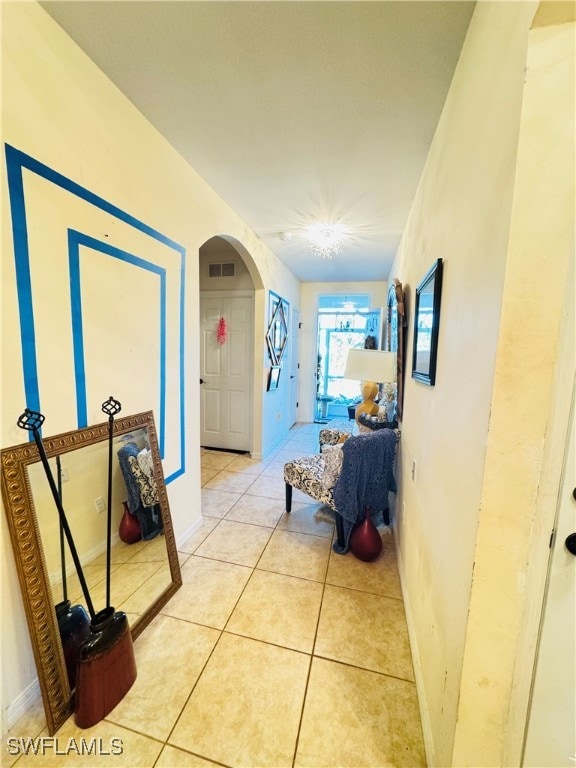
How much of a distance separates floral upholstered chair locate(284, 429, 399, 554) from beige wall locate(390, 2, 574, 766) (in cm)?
81

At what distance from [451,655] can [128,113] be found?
2631mm

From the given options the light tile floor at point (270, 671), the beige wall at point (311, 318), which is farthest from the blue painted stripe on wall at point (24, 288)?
the beige wall at point (311, 318)

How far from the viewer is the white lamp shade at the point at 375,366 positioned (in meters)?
2.45

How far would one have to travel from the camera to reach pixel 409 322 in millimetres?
2129

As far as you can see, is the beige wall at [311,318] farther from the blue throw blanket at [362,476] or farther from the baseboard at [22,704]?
the baseboard at [22,704]

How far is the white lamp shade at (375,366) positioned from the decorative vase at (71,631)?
2193 millimetres

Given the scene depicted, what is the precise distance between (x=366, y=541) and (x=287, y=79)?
258 centimetres

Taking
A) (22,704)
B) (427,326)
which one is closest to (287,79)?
(427,326)

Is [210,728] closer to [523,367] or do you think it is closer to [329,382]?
[523,367]

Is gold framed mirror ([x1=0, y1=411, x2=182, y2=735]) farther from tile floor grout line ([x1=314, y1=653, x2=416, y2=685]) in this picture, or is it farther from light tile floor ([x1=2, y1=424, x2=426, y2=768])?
tile floor grout line ([x1=314, y1=653, x2=416, y2=685])

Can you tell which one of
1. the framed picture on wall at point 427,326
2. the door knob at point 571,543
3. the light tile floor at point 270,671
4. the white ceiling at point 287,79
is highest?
the white ceiling at point 287,79

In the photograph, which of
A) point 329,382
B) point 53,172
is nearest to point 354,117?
point 53,172

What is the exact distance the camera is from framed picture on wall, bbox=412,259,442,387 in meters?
1.32

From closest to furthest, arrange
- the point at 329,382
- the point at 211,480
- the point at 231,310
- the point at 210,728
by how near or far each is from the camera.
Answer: the point at 210,728, the point at 211,480, the point at 231,310, the point at 329,382
